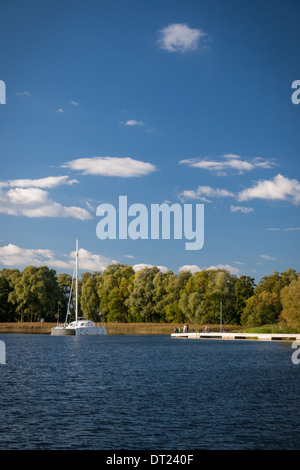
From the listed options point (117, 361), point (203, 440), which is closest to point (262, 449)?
point (203, 440)

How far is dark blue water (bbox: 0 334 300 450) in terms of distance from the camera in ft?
82.6

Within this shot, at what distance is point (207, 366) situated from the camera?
5906 cm

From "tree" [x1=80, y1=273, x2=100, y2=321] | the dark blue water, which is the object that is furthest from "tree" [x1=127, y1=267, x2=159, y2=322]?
the dark blue water

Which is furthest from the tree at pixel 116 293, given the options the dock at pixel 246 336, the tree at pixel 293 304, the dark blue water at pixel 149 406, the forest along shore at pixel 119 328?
the dark blue water at pixel 149 406

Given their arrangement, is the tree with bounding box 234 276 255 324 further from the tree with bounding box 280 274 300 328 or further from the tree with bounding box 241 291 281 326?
the tree with bounding box 280 274 300 328

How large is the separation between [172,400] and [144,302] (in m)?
128

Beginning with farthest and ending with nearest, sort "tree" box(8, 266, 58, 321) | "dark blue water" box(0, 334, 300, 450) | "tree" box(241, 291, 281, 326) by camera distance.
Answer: "tree" box(8, 266, 58, 321)
"tree" box(241, 291, 281, 326)
"dark blue water" box(0, 334, 300, 450)

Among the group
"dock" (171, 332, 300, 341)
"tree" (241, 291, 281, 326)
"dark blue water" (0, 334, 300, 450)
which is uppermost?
"tree" (241, 291, 281, 326)

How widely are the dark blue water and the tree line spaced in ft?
255

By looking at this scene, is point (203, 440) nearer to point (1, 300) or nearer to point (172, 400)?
point (172, 400)

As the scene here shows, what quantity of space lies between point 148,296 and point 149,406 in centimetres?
12907

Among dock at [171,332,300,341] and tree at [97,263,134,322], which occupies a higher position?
tree at [97,263,134,322]

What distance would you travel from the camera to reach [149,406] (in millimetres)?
33656

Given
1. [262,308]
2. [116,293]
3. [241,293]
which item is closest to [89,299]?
[116,293]
